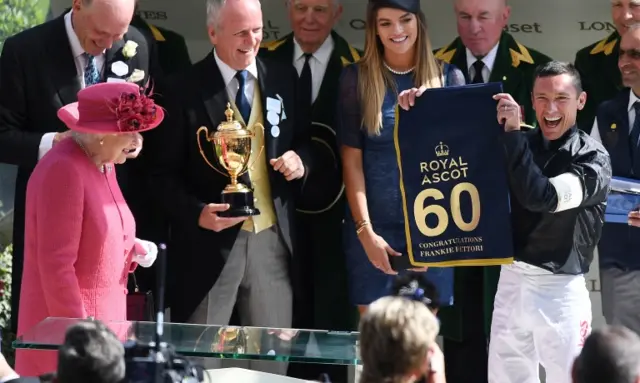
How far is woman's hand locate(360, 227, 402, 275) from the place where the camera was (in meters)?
6.41

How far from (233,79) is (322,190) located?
0.78 meters

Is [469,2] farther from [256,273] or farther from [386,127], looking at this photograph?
[256,273]

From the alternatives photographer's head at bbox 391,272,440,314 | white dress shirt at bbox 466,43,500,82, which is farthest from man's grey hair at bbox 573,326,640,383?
white dress shirt at bbox 466,43,500,82

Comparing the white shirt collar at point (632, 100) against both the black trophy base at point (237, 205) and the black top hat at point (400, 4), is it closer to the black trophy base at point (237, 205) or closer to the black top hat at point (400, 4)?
the black top hat at point (400, 4)

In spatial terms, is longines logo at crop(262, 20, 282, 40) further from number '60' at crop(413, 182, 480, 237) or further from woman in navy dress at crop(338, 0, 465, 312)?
number '60' at crop(413, 182, 480, 237)

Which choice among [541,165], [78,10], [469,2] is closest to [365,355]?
[541,165]

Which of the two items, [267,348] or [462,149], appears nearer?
[267,348]

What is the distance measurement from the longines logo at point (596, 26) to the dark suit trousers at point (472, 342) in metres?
1.61

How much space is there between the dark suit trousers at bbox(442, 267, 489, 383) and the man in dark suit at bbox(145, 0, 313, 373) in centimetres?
111

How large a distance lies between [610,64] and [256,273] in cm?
230

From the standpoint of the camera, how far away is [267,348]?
15.5 ft

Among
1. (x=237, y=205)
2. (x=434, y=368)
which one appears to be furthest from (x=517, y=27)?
(x=434, y=368)

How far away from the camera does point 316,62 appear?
279 inches

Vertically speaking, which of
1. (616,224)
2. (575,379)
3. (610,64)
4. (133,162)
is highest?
(610,64)
